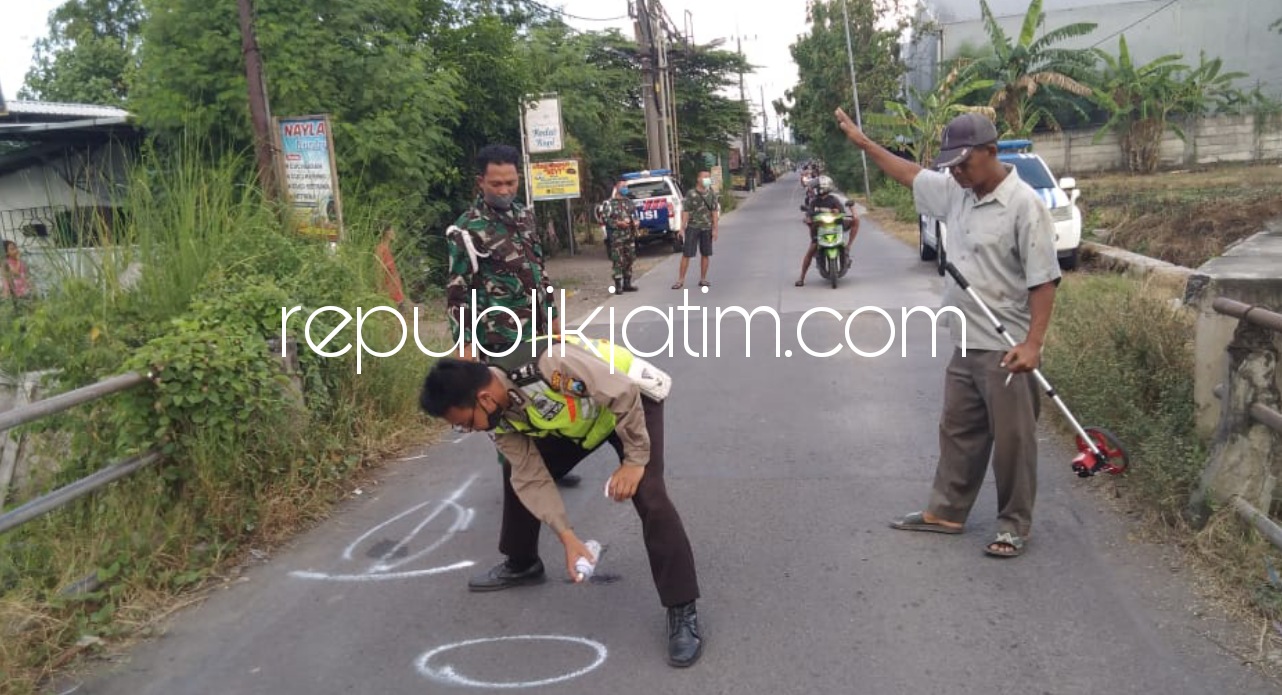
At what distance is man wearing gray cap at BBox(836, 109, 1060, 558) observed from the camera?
4.43 meters

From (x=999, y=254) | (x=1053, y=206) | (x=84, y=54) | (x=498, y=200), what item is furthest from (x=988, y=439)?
(x=84, y=54)

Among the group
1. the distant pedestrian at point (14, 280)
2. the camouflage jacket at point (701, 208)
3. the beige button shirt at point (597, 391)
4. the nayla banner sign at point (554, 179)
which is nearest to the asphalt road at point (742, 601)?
the beige button shirt at point (597, 391)

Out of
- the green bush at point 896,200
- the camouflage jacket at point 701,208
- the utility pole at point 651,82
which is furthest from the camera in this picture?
the utility pole at point 651,82

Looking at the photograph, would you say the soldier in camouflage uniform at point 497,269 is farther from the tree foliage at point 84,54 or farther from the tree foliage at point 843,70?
the tree foliage at point 843,70

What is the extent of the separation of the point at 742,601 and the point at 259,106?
645cm

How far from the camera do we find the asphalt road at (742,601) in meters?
3.76

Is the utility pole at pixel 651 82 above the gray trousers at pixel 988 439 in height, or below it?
above

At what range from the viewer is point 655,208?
76.7 ft

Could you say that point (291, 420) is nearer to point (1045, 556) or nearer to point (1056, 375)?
point (1045, 556)

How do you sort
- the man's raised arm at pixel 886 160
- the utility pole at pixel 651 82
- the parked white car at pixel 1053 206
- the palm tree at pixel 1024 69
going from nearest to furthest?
the man's raised arm at pixel 886 160, the parked white car at pixel 1053 206, the utility pole at pixel 651 82, the palm tree at pixel 1024 69

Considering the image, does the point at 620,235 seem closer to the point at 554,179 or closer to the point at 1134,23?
the point at 554,179

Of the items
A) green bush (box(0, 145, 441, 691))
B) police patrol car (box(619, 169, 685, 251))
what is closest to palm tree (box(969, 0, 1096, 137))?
police patrol car (box(619, 169, 685, 251))

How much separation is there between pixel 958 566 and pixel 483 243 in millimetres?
2775

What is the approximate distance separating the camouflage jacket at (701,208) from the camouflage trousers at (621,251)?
103 centimetres
